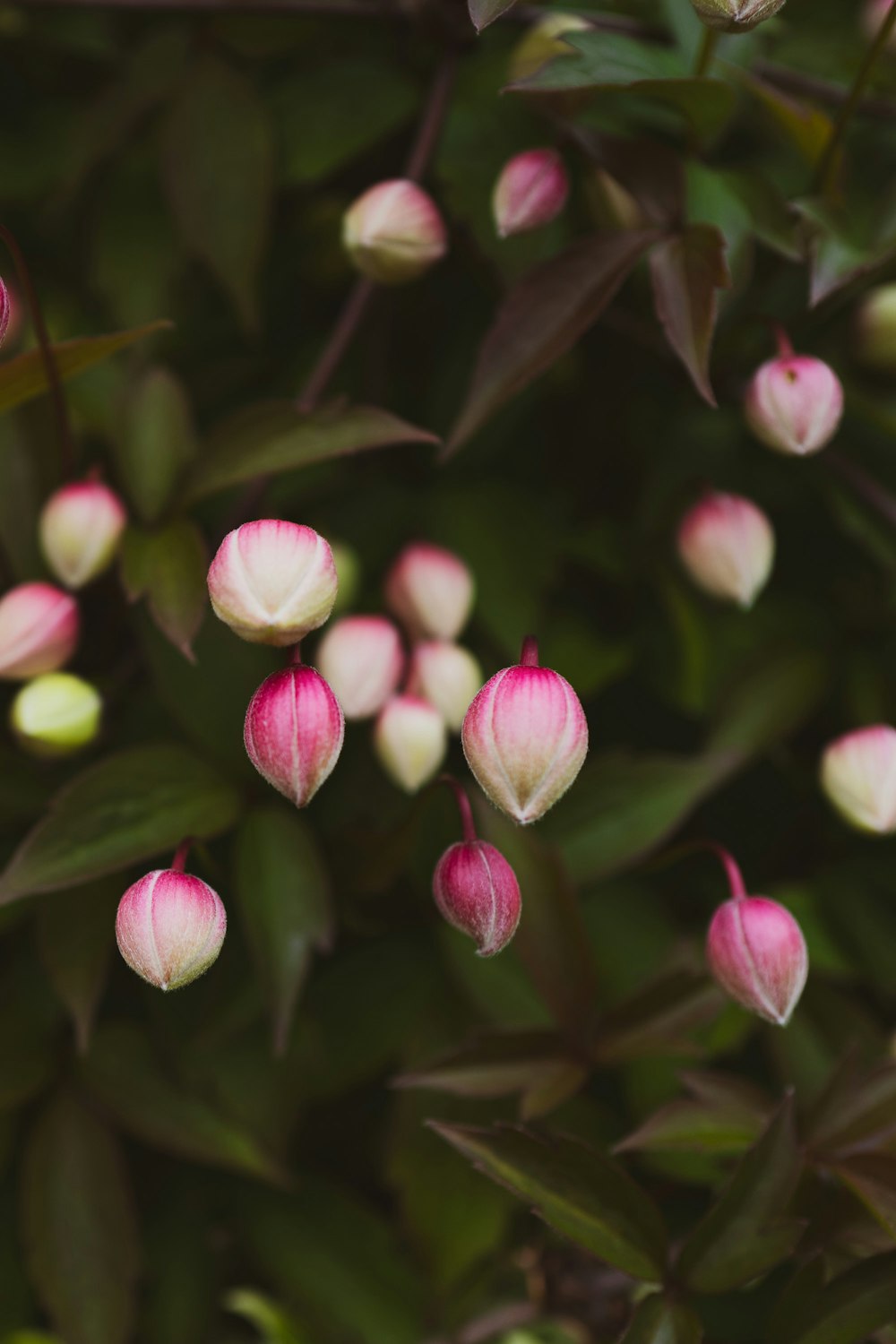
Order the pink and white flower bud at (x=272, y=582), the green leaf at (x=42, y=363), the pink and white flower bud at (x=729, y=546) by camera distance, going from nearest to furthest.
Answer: the pink and white flower bud at (x=272, y=582)
the green leaf at (x=42, y=363)
the pink and white flower bud at (x=729, y=546)

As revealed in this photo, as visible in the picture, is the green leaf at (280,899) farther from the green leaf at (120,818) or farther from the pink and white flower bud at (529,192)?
the pink and white flower bud at (529,192)

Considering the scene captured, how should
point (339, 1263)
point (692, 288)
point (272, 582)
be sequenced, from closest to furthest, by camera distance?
point (272, 582), point (692, 288), point (339, 1263)

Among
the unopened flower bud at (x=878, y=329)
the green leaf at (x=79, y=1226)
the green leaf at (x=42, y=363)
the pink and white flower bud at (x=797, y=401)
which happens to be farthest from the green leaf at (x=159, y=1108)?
the unopened flower bud at (x=878, y=329)

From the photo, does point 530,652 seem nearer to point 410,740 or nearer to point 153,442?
point 410,740

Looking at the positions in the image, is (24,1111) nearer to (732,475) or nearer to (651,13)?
(732,475)

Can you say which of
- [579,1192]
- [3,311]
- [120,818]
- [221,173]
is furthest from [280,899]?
[221,173]

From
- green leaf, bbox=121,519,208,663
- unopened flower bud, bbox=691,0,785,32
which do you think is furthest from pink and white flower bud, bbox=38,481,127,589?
unopened flower bud, bbox=691,0,785,32
